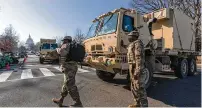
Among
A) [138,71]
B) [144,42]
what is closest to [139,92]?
[138,71]

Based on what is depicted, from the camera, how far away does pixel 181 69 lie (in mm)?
9391

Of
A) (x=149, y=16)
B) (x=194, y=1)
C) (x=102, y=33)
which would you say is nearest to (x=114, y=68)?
(x=102, y=33)

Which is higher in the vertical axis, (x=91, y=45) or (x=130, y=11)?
(x=130, y=11)

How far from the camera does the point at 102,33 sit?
6797mm

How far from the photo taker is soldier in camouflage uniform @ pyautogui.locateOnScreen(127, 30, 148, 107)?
4336mm

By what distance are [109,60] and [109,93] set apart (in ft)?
3.45

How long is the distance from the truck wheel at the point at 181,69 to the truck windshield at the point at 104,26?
4640mm

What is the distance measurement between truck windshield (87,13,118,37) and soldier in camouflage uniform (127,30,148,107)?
71.5 inches

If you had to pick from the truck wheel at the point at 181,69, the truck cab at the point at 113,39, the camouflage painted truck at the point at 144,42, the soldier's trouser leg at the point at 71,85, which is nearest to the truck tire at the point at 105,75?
the camouflage painted truck at the point at 144,42

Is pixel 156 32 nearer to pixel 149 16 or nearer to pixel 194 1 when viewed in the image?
pixel 149 16

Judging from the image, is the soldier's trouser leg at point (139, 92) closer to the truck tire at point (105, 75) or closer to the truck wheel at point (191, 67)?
the truck tire at point (105, 75)

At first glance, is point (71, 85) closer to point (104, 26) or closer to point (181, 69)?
point (104, 26)

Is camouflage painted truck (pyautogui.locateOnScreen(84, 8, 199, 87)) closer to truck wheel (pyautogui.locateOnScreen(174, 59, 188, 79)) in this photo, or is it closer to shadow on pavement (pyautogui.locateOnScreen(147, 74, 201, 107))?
truck wheel (pyautogui.locateOnScreen(174, 59, 188, 79))

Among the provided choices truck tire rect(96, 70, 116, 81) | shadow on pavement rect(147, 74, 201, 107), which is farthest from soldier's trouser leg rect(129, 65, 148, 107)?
truck tire rect(96, 70, 116, 81)
